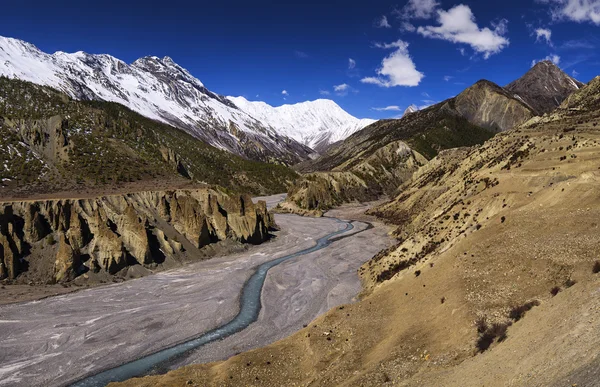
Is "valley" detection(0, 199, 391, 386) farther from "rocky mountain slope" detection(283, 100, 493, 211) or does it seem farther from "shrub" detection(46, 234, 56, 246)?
"rocky mountain slope" detection(283, 100, 493, 211)

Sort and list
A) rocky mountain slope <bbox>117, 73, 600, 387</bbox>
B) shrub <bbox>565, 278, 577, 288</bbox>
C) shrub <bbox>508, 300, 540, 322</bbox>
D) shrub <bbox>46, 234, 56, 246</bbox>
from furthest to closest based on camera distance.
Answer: shrub <bbox>46, 234, 56, 246</bbox>, shrub <bbox>565, 278, 577, 288</bbox>, shrub <bbox>508, 300, 540, 322</bbox>, rocky mountain slope <bbox>117, 73, 600, 387</bbox>

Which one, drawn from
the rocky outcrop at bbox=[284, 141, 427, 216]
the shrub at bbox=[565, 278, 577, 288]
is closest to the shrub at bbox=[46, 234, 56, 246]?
the shrub at bbox=[565, 278, 577, 288]

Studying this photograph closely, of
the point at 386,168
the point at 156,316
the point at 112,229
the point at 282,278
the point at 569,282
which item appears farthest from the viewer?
the point at 386,168

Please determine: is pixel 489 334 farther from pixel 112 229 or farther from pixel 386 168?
pixel 386 168

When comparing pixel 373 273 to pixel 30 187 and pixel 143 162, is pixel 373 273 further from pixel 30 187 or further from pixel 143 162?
pixel 143 162

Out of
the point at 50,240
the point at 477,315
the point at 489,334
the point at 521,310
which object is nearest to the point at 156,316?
the point at 50,240

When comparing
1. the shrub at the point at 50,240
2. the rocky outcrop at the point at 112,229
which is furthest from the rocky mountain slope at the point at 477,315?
the shrub at the point at 50,240

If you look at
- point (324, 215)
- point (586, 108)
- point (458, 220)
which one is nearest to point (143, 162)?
point (324, 215)
